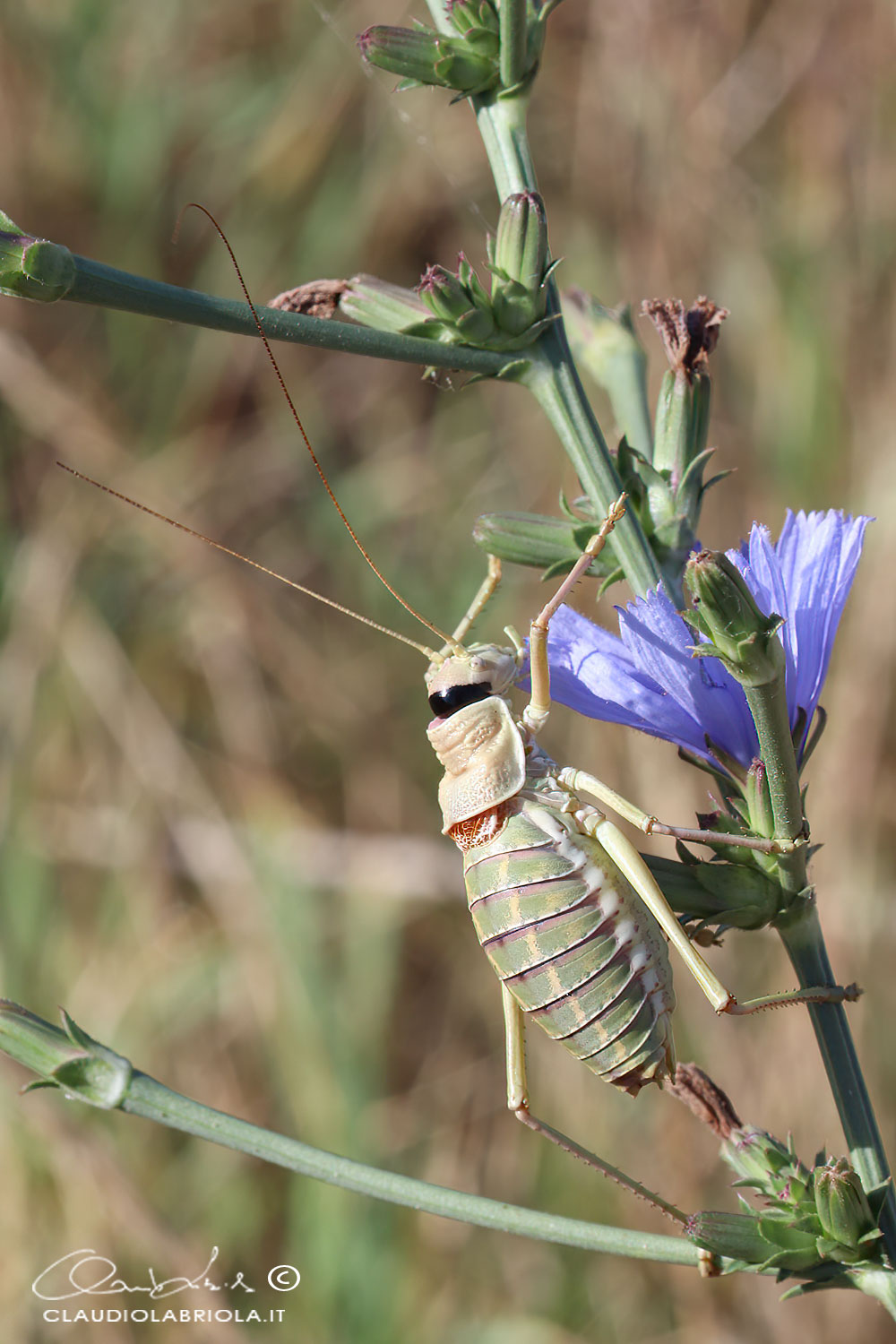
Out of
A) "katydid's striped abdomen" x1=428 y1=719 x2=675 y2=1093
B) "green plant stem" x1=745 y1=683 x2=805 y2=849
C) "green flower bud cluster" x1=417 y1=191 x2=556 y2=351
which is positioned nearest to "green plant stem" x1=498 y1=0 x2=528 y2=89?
"green flower bud cluster" x1=417 y1=191 x2=556 y2=351

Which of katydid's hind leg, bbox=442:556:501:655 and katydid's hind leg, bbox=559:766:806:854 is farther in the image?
katydid's hind leg, bbox=442:556:501:655

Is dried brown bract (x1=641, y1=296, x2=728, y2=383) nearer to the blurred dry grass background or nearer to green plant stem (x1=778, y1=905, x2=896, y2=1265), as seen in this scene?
green plant stem (x1=778, y1=905, x2=896, y2=1265)

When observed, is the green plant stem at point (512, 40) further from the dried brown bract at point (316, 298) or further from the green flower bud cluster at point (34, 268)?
the green flower bud cluster at point (34, 268)

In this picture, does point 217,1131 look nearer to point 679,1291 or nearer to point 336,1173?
point 336,1173

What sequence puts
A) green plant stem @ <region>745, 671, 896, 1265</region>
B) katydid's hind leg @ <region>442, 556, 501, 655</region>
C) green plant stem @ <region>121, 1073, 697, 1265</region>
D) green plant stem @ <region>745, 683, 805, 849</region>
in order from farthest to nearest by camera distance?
katydid's hind leg @ <region>442, 556, 501, 655</region> → green plant stem @ <region>121, 1073, 697, 1265</region> → green plant stem @ <region>745, 671, 896, 1265</region> → green plant stem @ <region>745, 683, 805, 849</region>

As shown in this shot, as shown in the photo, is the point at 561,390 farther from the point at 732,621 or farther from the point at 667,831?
the point at 667,831

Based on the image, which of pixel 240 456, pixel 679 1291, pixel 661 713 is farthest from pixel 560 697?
pixel 240 456
